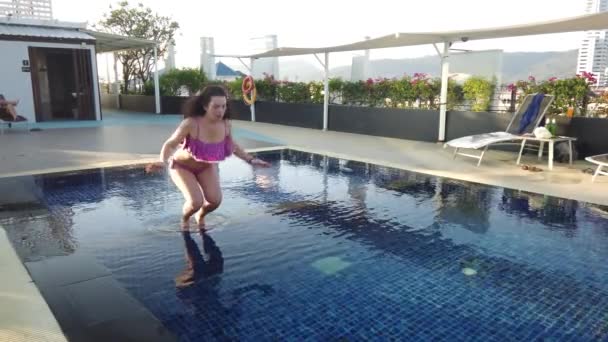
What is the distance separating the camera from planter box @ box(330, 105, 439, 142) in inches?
425

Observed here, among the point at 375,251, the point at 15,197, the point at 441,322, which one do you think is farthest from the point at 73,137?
the point at 441,322

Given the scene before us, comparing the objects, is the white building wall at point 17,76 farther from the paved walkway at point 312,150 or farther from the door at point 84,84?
the paved walkway at point 312,150

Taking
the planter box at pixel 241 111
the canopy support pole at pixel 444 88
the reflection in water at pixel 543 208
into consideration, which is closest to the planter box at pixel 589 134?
the canopy support pole at pixel 444 88

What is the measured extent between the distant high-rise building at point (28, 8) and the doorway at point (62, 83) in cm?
746

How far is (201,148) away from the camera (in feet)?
13.3

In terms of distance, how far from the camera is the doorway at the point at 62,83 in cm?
1500

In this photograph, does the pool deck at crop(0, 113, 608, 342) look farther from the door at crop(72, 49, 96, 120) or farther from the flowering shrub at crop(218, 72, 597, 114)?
the door at crop(72, 49, 96, 120)

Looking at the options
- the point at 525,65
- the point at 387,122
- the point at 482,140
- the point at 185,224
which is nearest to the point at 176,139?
the point at 185,224

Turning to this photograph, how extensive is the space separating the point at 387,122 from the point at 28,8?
75.6 feet

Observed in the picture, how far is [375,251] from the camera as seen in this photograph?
3.94m

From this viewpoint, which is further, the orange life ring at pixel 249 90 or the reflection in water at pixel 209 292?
the orange life ring at pixel 249 90

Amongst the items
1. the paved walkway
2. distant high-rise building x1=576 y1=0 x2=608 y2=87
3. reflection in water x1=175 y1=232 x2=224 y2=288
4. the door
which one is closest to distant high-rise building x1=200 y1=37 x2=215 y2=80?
the door

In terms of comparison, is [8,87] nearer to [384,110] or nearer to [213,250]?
[384,110]

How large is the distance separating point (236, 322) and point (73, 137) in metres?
9.97
